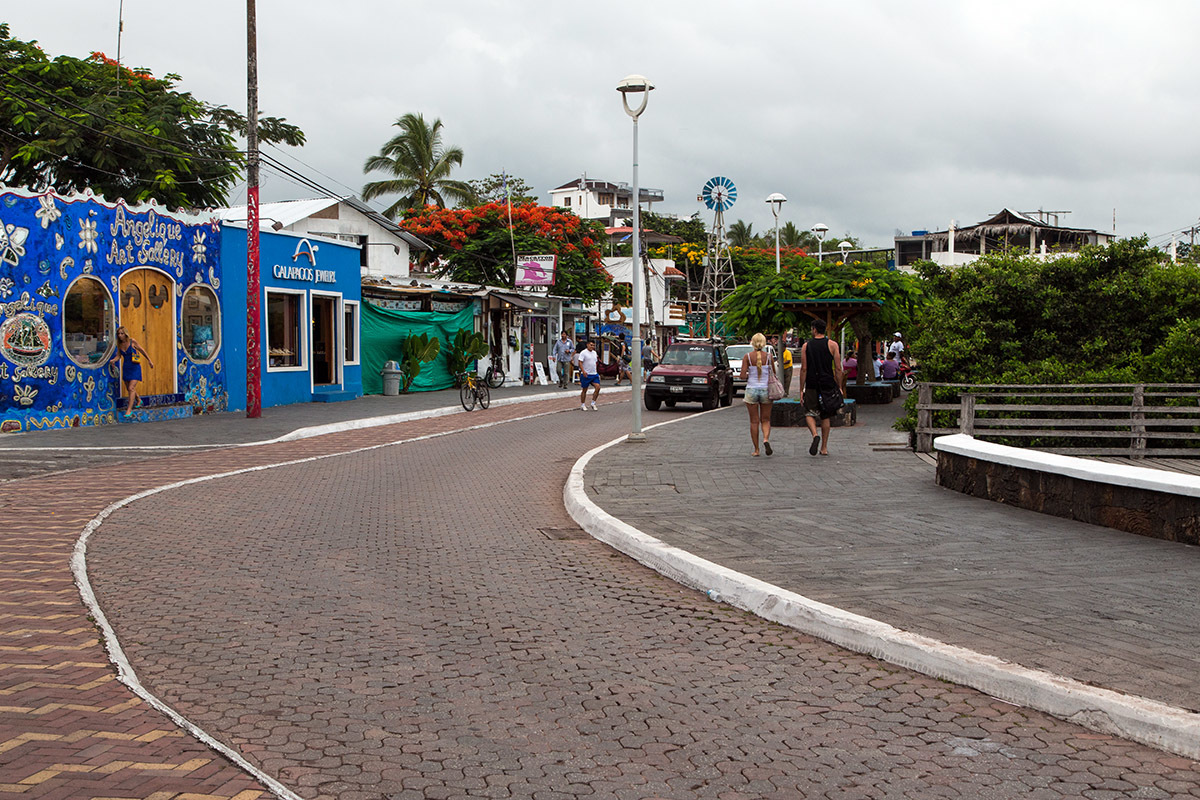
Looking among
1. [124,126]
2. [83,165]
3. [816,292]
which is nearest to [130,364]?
[124,126]

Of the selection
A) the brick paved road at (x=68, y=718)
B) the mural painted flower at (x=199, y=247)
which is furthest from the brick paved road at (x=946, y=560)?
the mural painted flower at (x=199, y=247)

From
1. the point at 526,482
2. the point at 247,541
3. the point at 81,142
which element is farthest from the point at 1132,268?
the point at 81,142

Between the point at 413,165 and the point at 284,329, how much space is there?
2524 centimetres

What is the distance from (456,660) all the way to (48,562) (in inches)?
160

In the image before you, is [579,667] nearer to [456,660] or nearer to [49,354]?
[456,660]

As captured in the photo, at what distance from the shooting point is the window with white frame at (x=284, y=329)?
83.9 feet

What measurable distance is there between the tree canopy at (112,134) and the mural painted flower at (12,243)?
8436 millimetres

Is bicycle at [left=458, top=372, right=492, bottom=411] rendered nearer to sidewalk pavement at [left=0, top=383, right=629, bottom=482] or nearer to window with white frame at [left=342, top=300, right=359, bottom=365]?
sidewalk pavement at [left=0, top=383, right=629, bottom=482]

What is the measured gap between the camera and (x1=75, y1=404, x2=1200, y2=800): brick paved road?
3.92 metres

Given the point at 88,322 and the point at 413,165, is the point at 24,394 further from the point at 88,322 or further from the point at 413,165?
the point at 413,165

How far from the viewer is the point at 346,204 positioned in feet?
124

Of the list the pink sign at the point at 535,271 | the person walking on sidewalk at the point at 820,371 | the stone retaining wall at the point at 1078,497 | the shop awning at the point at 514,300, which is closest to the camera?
the stone retaining wall at the point at 1078,497

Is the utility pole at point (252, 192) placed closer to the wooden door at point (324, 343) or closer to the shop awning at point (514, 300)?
the wooden door at point (324, 343)

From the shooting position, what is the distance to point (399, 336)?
105 feet
